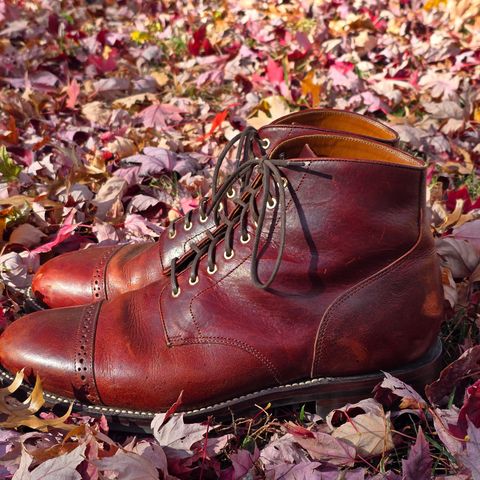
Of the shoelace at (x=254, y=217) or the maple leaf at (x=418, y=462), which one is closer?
the maple leaf at (x=418, y=462)

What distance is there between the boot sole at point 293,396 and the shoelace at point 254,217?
1.05 ft

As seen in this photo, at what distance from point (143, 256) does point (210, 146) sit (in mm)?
1269

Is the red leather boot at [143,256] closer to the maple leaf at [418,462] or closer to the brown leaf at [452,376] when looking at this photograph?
the brown leaf at [452,376]

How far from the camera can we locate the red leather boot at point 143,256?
177 centimetres

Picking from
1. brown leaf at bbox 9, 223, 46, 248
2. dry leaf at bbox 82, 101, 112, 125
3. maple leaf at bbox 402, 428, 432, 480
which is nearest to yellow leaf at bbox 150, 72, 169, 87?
dry leaf at bbox 82, 101, 112, 125

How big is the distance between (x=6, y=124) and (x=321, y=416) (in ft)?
7.79

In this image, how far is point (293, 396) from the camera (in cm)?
158

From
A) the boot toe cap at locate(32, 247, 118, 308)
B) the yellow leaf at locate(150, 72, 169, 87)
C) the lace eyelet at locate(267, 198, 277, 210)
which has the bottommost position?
the boot toe cap at locate(32, 247, 118, 308)

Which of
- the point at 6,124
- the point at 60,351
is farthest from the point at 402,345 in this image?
the point at 6,124

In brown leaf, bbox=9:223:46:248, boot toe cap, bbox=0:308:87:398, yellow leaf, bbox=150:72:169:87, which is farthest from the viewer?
yellow leaf, bbox=150:72:169:87

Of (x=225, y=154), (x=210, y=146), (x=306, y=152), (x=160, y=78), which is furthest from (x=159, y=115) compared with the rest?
(x=306, y=152)

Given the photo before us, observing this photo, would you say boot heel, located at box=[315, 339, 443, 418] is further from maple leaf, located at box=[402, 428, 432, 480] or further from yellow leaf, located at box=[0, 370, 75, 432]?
yellow leaf, located at box=[0, 370, 75, 432]

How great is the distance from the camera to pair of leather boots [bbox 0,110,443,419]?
141 centimetres

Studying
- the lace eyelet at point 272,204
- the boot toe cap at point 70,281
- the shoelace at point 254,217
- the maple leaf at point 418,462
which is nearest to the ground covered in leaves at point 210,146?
the maple leaf at point 418,462
